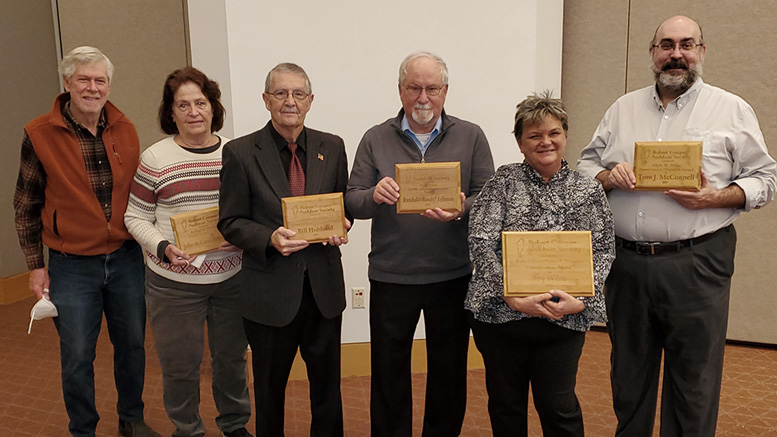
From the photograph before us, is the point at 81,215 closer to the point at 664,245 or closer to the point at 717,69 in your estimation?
the point at 664,245

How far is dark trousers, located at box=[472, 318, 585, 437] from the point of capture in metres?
2.16

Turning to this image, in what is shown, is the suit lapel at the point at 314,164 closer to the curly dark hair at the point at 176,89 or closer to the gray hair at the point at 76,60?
the curly dark hair at the point at 176,89

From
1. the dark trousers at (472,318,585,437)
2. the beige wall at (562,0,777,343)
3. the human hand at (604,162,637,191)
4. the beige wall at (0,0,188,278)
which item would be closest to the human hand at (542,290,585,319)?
the dark trousers at (472,318,585,437)

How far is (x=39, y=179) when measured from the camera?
2.62 meters

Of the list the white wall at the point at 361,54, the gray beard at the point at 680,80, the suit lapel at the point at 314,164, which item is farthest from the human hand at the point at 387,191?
the white wall at the point at 361,54

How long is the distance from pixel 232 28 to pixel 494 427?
8.55 ft

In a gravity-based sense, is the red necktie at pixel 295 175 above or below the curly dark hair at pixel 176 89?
below

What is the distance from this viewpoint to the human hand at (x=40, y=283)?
2.70 meters

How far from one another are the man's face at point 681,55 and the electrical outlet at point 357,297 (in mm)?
2211

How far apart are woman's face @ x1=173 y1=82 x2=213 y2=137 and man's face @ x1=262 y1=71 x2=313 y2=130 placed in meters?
0.44

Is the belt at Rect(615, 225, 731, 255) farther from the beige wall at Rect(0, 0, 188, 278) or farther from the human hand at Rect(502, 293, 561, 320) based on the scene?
the beige wall at Rect(0, 0, 188, 278)

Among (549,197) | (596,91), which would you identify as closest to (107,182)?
(549,197)

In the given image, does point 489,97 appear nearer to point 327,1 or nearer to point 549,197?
point 327,1

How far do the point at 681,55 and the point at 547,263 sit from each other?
1066mm
